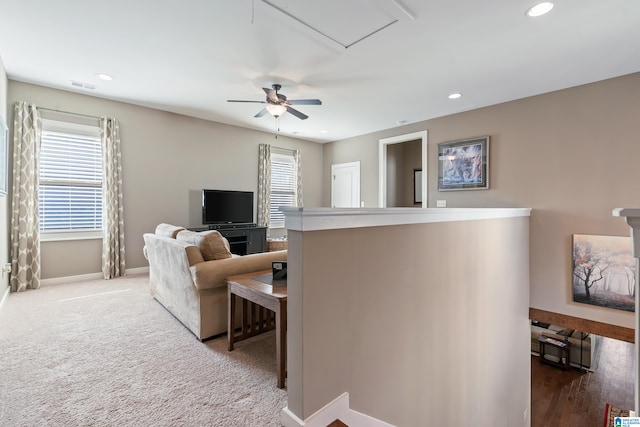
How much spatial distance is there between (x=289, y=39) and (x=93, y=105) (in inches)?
133

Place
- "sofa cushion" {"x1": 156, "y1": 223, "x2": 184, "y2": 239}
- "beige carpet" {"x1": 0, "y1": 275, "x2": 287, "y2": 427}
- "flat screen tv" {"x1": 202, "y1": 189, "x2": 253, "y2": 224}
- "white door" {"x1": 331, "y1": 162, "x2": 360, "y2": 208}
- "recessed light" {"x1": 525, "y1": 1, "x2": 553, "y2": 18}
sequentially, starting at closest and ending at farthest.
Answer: "beige carpet" {"x1": 0, "y1": 275, "x2": 287, "y2": 427}, "recessed light" {"x1": 525, "y1": 1, "x2": 553, "y2": 18}, "sofa cushion" {"x1": 156, "y1": 223, "x2": 184, "y2": 239}, "flat screen tv" {"x1": 202, "y1": 189, "x2": 253, "y2": 224}, "white door" {"x1": 331, "y1": 162, "x2": 360, "y2": 208}

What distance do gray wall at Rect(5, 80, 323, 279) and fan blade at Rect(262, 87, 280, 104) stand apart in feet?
7.40

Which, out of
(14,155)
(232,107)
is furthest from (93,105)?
(232,107)

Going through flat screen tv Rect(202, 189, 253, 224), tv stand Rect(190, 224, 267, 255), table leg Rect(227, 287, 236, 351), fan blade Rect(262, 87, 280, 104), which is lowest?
table leg Rect(227, 287, 236, 351)

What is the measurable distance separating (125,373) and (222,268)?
0.92 meters

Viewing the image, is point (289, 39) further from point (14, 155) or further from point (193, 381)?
point (14, 155)

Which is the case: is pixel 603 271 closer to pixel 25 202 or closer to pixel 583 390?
pixel 583 390

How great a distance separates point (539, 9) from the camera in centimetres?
227

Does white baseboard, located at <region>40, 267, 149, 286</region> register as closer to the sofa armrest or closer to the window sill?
the window sill

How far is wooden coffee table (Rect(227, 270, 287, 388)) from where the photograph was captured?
6.06 ft

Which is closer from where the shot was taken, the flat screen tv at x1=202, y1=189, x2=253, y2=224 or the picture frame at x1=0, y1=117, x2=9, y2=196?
the picture frame at x1=0, y1=117, x2=9, y2=196

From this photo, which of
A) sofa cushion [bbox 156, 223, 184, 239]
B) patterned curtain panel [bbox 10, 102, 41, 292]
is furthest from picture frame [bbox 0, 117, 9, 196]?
sofa cushion [bbox 156, 223, 184, 239]

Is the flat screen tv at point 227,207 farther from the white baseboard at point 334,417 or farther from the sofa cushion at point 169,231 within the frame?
the white baseboard at point 334,417

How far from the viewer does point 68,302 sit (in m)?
3.26
